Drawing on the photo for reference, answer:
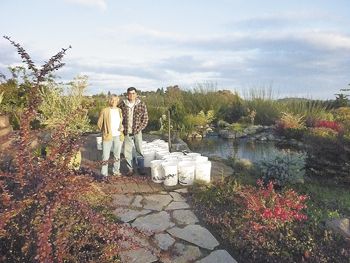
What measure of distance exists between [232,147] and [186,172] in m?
5.12

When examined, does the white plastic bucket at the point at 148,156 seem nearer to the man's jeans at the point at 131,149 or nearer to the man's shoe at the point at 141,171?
the man's jeans at the point at 131,149

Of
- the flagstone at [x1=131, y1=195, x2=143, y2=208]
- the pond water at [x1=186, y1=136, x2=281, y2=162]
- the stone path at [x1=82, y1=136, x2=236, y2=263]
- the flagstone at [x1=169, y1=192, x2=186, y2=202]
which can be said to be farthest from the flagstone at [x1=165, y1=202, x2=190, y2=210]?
the pond water at [x1=186, y1=136, x2=281, y2=162]

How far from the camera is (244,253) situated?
386 centimetres

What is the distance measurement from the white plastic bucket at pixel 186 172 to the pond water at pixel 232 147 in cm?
313

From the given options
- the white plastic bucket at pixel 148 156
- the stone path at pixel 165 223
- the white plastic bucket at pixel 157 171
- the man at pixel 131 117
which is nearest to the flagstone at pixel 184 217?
the stone path at pixel 165 223

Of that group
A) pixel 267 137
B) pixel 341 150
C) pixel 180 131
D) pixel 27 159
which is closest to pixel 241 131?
pixel 267 137

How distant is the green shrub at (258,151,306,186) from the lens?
6195 mm

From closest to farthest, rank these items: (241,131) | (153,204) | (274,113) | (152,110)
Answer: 1. (153,204)
2. (241,131)
3. (152,110)
4. (274,113)

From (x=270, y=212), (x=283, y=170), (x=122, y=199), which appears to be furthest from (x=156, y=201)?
(x=283, y=170)

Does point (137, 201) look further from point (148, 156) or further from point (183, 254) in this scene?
point (148, 156)

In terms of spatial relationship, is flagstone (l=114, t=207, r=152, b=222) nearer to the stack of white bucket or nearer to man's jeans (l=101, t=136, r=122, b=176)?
the stack of white bucket

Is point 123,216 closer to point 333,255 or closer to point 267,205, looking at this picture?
point 267,205

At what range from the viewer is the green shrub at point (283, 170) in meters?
6.20

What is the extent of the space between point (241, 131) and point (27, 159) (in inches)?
438
